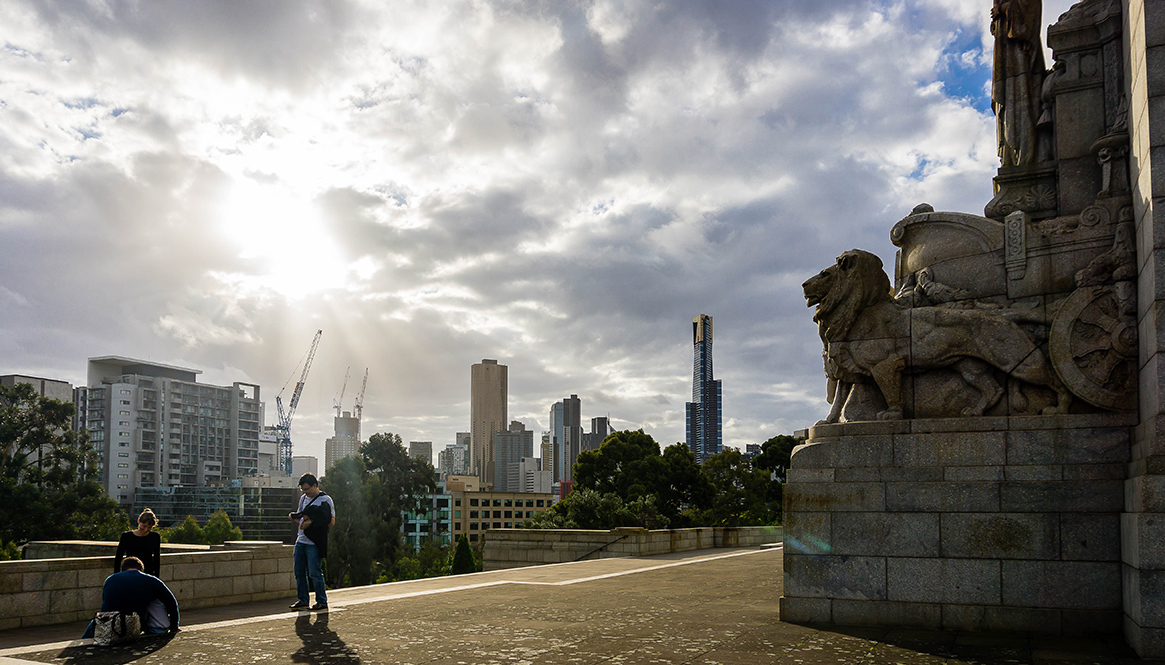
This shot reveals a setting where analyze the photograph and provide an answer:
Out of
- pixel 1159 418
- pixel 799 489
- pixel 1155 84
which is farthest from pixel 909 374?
pixel 1155 84

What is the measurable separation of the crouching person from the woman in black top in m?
0.58

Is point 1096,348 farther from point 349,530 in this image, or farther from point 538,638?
point 349,530

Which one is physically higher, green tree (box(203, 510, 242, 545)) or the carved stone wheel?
the carved stone wheel

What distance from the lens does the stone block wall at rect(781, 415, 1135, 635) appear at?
26.1ft

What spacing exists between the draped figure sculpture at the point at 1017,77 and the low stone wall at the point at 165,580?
12055 millimetres

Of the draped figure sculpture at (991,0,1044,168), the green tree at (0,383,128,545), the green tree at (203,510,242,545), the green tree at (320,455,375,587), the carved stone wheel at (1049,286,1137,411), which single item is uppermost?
the draped figure sculpture at (991,0,1044,168)

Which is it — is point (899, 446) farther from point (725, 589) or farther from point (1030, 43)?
point (1030, 43)

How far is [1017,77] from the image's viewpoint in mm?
11641

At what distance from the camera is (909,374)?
9508 millimetres

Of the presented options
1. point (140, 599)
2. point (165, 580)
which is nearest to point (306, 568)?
point (165, 580)

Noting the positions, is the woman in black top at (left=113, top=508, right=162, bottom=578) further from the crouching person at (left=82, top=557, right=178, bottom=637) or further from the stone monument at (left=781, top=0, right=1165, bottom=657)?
the stone monument at (left=781, top=0, right=1165, bottom=657)

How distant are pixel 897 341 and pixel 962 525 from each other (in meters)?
2.20

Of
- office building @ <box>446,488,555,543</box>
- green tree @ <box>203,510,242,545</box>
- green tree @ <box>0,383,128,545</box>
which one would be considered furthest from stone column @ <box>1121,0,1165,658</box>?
office building @ <box>446,488,555,543</box>

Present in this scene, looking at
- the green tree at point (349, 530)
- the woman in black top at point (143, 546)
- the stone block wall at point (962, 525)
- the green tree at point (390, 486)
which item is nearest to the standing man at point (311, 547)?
the woman in black top at point (143, 546)
